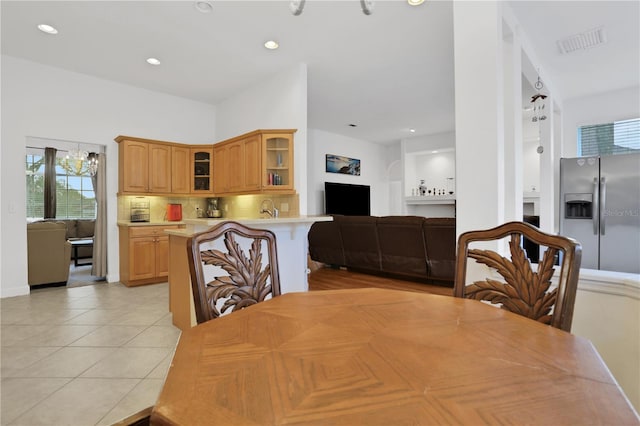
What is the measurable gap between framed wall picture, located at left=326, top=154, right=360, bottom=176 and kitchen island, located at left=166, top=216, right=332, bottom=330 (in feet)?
16.0

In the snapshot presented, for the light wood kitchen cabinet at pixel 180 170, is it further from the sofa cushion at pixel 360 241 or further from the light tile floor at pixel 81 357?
the sofa cushion at pixel 360 241

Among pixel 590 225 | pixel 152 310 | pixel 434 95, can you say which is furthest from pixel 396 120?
pixel 152 310

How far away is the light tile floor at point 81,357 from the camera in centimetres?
171

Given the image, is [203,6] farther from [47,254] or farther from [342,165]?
[342,165]

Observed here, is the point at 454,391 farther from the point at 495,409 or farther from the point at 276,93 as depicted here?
the point at 276,93

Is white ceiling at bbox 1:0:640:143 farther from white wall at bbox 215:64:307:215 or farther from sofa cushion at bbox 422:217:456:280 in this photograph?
sofa cushion at bbox 422:217:456:280

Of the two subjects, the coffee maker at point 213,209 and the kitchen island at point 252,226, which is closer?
the kitchen island at point 252,226

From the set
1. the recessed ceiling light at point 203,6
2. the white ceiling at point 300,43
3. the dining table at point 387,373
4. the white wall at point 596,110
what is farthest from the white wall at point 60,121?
the white wall at point 596,110

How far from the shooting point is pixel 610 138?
4.93m

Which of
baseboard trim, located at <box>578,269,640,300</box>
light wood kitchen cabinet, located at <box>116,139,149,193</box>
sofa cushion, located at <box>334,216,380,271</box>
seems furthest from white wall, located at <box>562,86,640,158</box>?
light wood kitchen cabinet, located at <box>116,139,149,193</box>

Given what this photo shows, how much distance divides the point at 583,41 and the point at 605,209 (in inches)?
76.8

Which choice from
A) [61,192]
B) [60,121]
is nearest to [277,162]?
[60,121]

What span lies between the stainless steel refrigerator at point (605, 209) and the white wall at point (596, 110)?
4.94 feet

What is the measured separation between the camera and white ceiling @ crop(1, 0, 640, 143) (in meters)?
3.02
